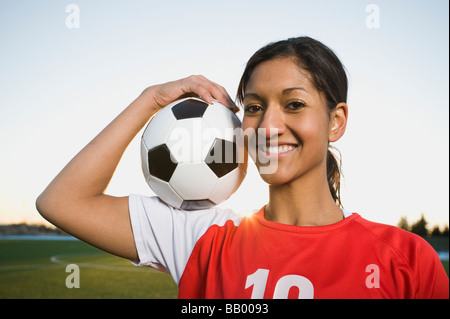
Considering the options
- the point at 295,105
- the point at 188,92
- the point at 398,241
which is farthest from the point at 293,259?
the point at 188,92

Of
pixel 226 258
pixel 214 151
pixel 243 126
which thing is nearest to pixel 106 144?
pixel 214 151

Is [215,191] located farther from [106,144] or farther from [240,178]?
[106,144]

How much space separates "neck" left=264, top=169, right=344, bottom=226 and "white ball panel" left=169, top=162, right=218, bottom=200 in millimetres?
405

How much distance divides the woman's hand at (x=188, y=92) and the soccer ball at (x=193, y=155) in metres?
0.07

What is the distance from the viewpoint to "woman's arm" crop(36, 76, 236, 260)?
2.05 metres

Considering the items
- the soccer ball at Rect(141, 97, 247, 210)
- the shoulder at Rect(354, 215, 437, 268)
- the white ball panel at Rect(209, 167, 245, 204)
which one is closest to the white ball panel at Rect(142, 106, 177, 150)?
the soccer ball at Rect(141, 97, 247, 210)

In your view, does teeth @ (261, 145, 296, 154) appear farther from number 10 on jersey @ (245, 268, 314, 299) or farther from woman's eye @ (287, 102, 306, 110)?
number 10 on jersey @ (245, 268, 314, 299)

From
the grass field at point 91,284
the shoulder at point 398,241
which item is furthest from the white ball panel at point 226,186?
the grass field at point 91,284

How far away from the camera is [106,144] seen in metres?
2.15

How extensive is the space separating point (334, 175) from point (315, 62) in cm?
81

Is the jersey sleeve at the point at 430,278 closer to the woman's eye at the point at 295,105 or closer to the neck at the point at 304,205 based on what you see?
the neck at the point at 304,205

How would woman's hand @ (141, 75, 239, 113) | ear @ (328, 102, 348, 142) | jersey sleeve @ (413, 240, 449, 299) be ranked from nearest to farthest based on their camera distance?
jersey sleeve @ (413, 240, 449, 299), ear @ (328, 102, 348, 142), woman's hand @ (141, 75, 239, 113)

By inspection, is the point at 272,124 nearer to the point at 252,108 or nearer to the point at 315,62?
the point at 252,108

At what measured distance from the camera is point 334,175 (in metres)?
2.44
